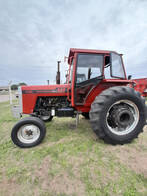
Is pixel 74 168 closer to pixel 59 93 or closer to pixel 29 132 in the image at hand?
pixel 29 132

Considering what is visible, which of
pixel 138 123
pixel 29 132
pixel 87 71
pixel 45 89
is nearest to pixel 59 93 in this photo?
pixel 45 89

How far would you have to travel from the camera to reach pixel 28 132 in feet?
6.16

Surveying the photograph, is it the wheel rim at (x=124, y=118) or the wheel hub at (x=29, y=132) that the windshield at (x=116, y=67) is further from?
the wheel hub at (x=29, y=132)

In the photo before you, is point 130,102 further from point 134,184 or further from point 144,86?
point 144,86

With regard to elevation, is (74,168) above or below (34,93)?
below

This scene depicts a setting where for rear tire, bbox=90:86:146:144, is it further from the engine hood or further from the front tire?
the front tire

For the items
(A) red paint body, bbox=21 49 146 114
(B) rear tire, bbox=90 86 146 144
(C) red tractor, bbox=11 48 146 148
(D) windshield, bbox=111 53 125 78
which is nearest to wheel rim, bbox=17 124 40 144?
(C) red tractor, bbox=11 48 146 148

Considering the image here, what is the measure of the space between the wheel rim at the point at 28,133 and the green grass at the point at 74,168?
0.18 m

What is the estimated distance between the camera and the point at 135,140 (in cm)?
196

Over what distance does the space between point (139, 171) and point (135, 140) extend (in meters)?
0.83

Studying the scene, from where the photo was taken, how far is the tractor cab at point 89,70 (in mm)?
2121

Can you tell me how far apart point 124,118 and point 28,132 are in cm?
201

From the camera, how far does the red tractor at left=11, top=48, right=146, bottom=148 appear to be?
1.80 meters

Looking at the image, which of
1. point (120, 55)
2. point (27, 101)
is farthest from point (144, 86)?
point (27, 101)
